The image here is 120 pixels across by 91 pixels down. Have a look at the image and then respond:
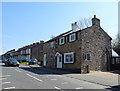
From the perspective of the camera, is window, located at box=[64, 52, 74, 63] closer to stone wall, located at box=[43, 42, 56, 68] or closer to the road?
stone wall, located at box=[43, 42, 56, 68]

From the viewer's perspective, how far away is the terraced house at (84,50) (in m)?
25.9

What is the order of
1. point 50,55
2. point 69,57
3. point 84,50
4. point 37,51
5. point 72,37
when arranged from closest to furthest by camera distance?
1. point 84,50
2. point 72,37
3. point 69,57
4. point 50,55
5. point 37,51

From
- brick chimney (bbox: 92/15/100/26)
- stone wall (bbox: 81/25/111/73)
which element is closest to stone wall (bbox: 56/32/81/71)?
stone wall (bbox: 81/25/111/73)

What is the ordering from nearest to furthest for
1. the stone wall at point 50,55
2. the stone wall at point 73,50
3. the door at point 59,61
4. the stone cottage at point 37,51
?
the stone wall at point 73,50
the door at point 59,61
the stone wall at point 50,55
the stone cottage at point 37,51

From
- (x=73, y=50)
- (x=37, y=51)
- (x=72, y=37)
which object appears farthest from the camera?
(x=37, y=51)

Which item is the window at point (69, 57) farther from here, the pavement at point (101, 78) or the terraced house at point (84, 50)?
the pavement at point (101, 78)

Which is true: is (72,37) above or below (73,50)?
above

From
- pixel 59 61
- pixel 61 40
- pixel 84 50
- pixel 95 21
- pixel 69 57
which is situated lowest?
pixel 59 61

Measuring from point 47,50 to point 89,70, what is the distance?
12.3 metres

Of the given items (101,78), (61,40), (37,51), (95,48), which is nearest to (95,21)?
(95,48)

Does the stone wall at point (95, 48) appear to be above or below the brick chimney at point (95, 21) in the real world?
below

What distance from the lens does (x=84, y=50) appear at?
1027 inches

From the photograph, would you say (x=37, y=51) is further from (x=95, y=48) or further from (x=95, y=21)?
(x=95, y=48)

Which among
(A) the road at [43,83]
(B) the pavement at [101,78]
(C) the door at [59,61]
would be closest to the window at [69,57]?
(C) the door at [59,61]
